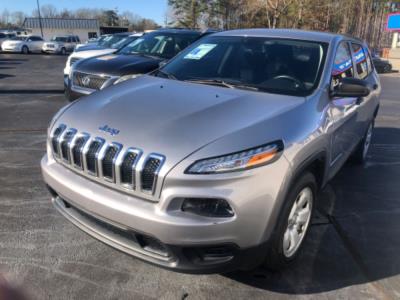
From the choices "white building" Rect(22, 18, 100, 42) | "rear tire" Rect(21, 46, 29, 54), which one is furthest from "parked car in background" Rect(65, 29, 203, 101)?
"white building" Rect(22, 18, 100, 42)

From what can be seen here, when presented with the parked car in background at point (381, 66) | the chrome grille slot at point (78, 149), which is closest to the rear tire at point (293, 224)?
the chrome grille slot at point (78, 149)

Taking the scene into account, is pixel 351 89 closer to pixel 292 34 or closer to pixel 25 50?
pixel 292 34

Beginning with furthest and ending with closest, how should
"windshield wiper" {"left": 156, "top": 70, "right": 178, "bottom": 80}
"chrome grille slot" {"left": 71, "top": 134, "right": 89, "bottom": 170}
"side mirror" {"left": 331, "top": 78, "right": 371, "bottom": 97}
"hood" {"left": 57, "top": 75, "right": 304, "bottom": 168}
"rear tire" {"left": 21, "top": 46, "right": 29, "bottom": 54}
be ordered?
"rear tire" {"left": 21, "top": 46, "right": 29, "bottom": 54} < "windshield wiper" {"left": 156, "top": 70, "right": 178, "bottom": 80} < "side mirror" {"left": 331, "top": 78, "right": 371, "bottom": 97} < "chrome grille slot" {"left": 71, "top": 134, "right": 89, "bottom": 170} < "hood" {"left": 57, "top": 75, "right": 304, "bottom": 168}

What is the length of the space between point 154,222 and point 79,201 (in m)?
0.64

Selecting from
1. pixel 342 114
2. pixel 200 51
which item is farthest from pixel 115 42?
pixel 342 114

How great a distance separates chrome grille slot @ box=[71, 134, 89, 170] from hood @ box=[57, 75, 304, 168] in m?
0.06

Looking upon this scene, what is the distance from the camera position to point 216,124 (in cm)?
256

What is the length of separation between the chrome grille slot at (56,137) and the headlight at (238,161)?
1.15m

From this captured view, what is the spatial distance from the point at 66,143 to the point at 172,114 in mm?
782

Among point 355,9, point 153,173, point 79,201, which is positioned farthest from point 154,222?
point 355,9

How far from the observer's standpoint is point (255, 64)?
3.71 m

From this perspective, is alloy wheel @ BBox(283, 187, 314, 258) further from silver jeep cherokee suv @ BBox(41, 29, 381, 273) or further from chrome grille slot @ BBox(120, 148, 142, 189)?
chrome grille slot @ BBox(120, 148, 142, 189)

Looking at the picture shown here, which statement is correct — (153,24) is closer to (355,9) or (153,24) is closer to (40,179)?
(355,9)

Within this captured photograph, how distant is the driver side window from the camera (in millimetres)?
3603
